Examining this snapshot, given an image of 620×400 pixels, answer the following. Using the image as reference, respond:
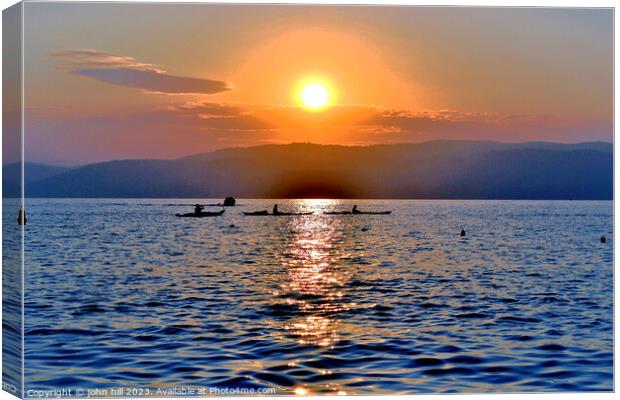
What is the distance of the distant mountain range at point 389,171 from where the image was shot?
22.6 metres

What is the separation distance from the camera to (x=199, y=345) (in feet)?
49.7

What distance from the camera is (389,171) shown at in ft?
80.2

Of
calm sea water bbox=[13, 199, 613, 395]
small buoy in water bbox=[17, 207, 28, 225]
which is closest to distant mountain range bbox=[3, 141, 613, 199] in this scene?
calm sea water bbox=[13, 199, 613, 395]

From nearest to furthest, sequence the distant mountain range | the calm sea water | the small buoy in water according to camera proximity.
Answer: the small buoy in water → the calm sea water → the distant mountain range

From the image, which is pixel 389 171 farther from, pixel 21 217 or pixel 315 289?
pixel 21 217

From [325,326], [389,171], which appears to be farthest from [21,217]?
[389,171]

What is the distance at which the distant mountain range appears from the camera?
2261 centimetres

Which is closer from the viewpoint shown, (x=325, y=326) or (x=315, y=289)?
(x=325, y=326)

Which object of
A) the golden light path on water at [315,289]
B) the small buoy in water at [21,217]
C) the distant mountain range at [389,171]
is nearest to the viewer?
the small buoy in water at [21,217]

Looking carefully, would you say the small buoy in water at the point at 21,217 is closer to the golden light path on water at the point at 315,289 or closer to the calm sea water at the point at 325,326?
the calm sea water at the point at 325,326

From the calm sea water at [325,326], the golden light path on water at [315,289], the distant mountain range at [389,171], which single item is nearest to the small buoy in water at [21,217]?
the calm sea water at [325,326]

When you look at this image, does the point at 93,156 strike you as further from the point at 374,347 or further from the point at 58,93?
the point at 374,347

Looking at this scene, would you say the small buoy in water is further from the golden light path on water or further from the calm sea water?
the golden light path on water

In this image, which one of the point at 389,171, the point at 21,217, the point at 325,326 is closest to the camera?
the point at 21,217
